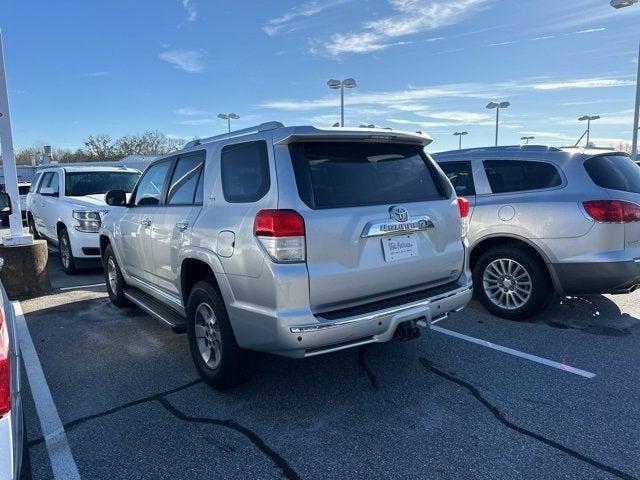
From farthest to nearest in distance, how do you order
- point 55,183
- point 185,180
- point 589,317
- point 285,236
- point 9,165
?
1. point 55,183
2. point 9,165
3. point 589,317
4. point 185,180
5. point 285,236

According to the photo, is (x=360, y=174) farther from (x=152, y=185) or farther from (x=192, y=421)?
(x=152, y=185)

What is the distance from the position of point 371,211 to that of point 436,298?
0.88 meters

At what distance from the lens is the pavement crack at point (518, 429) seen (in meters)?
2.69

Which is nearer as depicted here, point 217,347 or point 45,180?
point 217,347

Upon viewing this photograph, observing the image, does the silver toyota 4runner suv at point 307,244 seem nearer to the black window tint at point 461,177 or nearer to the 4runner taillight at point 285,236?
the 4runner taillight at point 285,236

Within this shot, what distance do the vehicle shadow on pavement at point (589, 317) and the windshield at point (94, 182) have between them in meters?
7.72

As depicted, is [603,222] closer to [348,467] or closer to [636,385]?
[636,385]

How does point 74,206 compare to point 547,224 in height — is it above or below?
above

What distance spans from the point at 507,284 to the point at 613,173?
5.09 feet

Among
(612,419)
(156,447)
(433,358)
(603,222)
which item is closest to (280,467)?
(156,447)

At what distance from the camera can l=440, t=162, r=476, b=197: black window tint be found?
19.2 feet

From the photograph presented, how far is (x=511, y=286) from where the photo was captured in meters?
5.36

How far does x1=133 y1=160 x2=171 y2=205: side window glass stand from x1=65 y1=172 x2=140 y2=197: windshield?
4.30 m

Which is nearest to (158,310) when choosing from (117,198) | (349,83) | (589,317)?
(117,198)
